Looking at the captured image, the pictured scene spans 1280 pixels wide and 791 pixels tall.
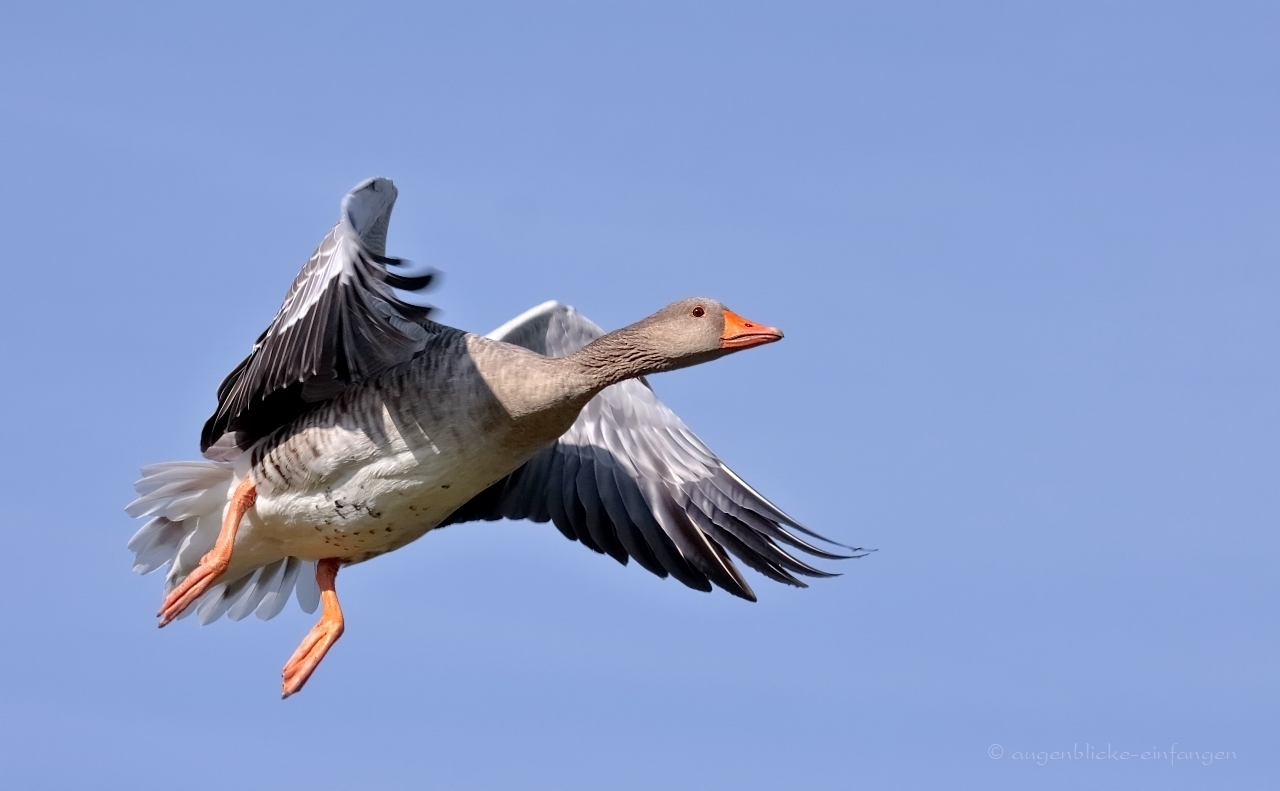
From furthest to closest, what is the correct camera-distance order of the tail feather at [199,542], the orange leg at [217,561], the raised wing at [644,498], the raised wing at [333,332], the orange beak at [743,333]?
the raised wing at [644,498]
the tail feather at [199,542]
the orange leg at [217,561]
the orange beak at [743,333]
the raised wing at [333,332]

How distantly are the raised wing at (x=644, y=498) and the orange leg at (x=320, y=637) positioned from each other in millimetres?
1161

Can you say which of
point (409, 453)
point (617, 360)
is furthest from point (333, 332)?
point (617, 360)

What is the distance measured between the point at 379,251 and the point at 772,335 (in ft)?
11.8

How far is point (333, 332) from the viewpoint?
12.0 meters

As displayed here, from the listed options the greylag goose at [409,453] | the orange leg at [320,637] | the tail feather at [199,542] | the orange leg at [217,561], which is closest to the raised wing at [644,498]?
the greylag goose at [409,453]

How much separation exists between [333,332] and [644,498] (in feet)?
12.2

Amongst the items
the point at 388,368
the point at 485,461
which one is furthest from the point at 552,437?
the point at 388,368

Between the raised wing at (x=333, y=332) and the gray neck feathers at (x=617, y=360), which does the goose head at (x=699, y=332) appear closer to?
the gray neck feathers at (x=617, y=360)

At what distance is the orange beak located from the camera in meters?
12.0

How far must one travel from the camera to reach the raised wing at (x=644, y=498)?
14297mm

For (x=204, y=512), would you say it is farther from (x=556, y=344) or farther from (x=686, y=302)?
(x=686, y=302)

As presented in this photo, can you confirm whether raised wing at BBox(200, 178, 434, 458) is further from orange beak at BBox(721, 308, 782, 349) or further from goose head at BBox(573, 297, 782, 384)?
orange beak at BBox(721, 308, 782, 349)

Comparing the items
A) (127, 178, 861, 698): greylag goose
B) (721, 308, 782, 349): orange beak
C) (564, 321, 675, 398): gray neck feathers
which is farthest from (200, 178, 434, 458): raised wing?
(721, 308, 782, 349): orange beak

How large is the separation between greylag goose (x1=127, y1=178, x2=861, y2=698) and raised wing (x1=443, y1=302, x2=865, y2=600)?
0.01m
